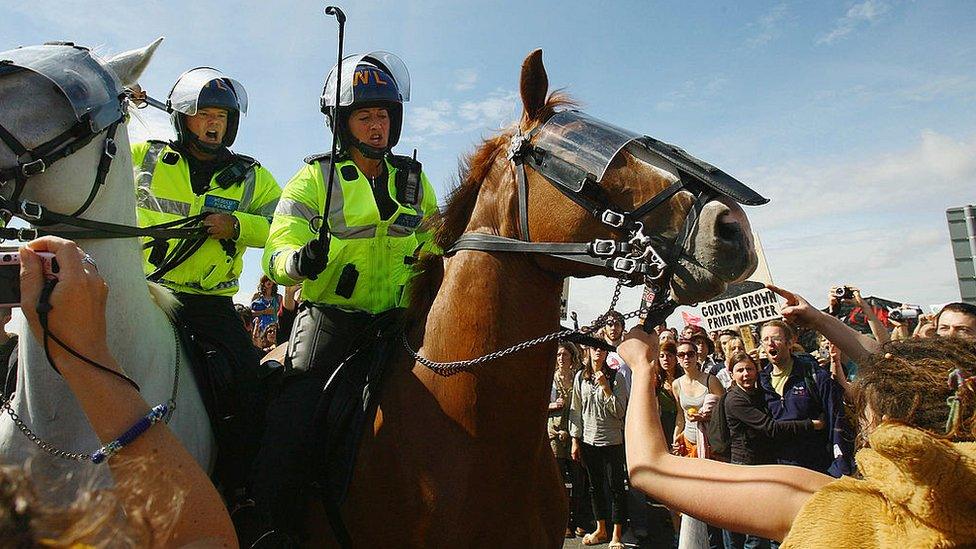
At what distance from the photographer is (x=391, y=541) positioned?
114 inches

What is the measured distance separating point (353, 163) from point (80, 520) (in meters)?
2.78

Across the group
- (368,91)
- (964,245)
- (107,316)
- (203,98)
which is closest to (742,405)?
(368,91)

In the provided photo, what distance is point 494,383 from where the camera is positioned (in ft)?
9.57

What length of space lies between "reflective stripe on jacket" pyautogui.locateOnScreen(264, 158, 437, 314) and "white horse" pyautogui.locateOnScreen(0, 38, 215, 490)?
0.67 meters

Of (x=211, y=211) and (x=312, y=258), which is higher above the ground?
(x=211, y=211)

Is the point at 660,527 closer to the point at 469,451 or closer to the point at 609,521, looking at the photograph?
the point at 609,521

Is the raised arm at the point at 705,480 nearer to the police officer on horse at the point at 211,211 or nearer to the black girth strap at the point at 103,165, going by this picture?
the police officer on horse at the point at 211,211

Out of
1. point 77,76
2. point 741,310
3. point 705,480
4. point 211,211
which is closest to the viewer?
point 705,480

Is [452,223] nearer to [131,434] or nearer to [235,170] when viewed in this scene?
[235,170]

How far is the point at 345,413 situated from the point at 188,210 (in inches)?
65.3

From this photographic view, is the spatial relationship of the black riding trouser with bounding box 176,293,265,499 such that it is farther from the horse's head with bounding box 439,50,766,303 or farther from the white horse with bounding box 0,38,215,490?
the horse's head with bounding box 439,50,766,303

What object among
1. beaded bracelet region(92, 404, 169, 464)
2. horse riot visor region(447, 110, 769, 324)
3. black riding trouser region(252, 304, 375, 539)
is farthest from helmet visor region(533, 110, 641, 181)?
beaded bracelet region(92, 404, 169, 464)

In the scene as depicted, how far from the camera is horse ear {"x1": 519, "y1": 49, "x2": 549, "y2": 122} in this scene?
124 inches

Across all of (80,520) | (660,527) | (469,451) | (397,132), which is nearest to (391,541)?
(469,451)
